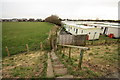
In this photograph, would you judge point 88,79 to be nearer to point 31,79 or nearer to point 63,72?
point 63,72

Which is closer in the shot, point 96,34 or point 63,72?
point 63,72

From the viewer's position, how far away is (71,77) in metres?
2.76

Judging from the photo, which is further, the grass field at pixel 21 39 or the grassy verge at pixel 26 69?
the grass field at pixel 21 39

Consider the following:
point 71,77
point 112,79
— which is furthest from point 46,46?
point 112,79

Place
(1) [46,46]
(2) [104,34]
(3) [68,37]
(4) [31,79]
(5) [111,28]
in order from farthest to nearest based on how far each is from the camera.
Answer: (2) [104,34], (5) [111,28], (3) [68,37], (1) [46,46], (4) [31,79]

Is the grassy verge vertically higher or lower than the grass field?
lower

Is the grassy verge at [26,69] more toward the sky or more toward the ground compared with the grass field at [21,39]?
more toward the ground

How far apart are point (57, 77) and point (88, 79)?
1.12 meters

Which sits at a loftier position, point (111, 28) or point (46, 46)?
point (111, 28)

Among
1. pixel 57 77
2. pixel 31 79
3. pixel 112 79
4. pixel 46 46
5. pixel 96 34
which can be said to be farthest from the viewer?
pixel 96 34

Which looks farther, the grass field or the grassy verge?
the grass field

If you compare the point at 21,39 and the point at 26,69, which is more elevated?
the point at 21,39

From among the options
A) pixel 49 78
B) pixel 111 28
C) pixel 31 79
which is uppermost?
pixel 111 28

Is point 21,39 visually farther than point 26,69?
Yes
